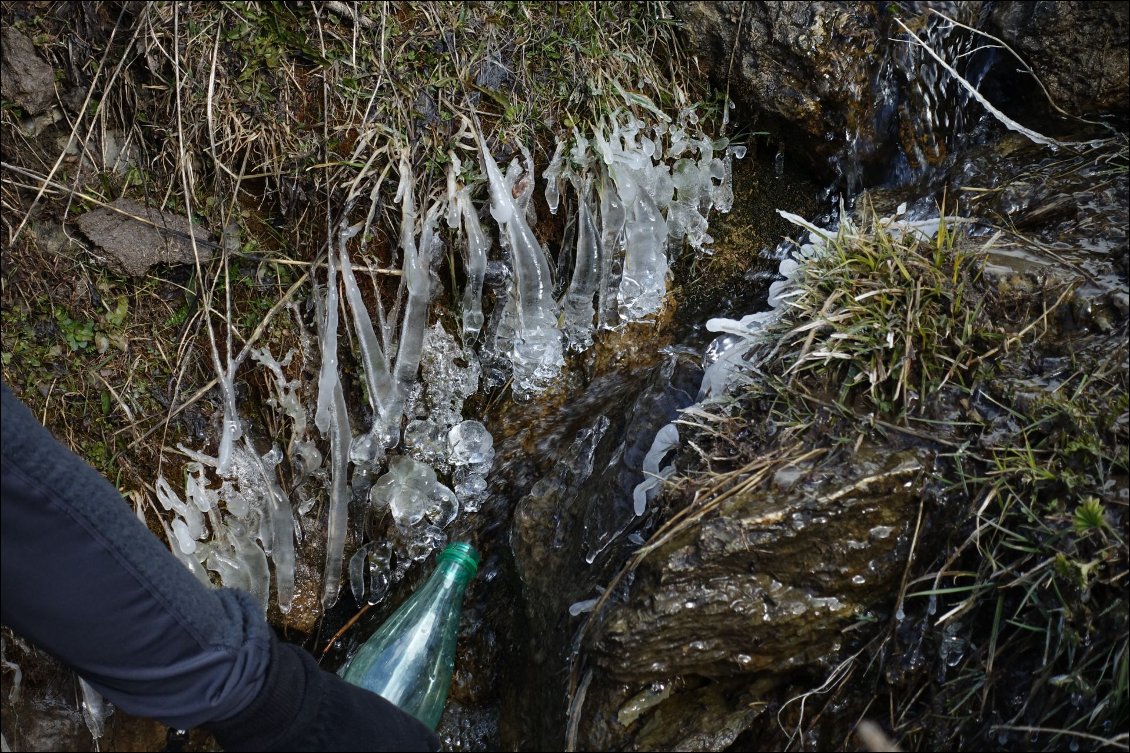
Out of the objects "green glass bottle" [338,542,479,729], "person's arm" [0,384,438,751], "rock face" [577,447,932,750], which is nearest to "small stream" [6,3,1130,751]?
"rock face" [577,447,932,750]

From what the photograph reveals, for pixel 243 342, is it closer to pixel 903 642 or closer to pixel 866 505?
pixel 866 505

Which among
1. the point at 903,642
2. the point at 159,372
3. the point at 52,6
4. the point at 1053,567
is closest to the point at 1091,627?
the point at 1053,567

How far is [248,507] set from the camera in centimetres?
314

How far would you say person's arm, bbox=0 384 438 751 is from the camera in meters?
1.80

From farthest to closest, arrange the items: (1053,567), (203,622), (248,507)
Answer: (248,507) → (1053,567) → (203,622)

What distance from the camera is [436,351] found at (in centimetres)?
337

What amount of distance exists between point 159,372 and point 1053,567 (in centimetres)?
281

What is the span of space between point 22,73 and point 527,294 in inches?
72.8

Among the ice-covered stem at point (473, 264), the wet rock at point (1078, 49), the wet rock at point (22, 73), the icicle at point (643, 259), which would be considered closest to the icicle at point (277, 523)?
the ice-covered stem at point (473, 264)

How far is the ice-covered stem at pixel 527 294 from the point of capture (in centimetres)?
326

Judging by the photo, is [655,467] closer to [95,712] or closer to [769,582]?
[769,582]

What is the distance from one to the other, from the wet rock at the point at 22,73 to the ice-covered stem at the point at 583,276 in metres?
1.86

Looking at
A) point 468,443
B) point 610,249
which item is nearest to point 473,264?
point 610,249

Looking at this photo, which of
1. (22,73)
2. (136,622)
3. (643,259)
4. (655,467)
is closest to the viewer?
(136,622)
